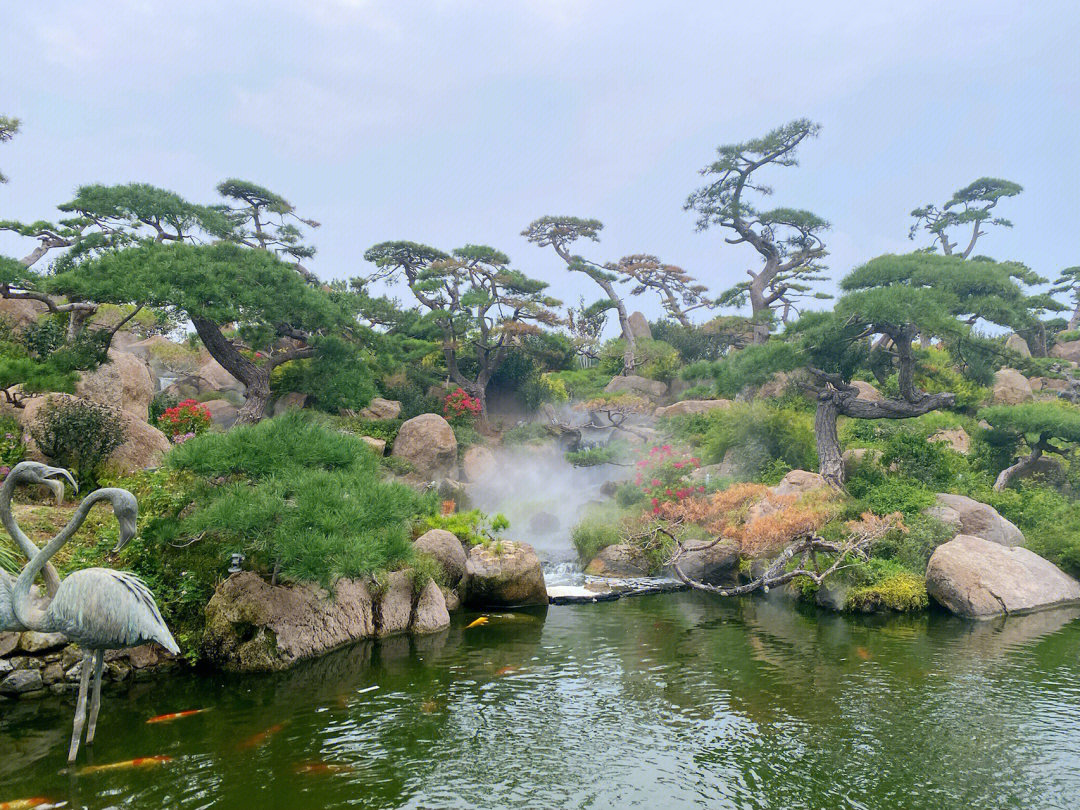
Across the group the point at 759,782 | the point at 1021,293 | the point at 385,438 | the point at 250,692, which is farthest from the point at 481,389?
the point at 759,782

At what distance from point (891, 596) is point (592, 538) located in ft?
22.8

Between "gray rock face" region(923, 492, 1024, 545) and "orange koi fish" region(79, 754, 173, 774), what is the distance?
14156mm

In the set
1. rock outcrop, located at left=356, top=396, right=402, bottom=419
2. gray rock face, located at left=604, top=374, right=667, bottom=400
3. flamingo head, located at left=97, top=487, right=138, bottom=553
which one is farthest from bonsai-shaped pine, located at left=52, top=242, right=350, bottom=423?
gray rock face, located at left=604, top=374, right=667, bottom=400

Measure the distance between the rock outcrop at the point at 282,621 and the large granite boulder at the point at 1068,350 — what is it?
115 feet

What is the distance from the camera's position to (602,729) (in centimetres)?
755

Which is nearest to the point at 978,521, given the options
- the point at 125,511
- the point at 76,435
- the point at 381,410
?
the point at 125,511

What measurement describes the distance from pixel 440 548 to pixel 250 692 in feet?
17.6

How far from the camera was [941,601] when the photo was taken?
1298 centimetres

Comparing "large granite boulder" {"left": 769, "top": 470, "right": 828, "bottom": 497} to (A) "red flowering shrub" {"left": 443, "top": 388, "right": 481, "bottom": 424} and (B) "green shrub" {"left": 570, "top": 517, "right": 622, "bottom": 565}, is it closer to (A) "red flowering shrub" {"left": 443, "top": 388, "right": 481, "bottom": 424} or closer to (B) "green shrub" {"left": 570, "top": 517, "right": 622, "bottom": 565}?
(B) "green shrub" {"left": 570, "top": 517, "right": 622, "bottom": 565}

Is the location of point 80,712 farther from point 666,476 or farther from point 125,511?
point 666,476

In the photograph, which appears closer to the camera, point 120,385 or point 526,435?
point 120,385

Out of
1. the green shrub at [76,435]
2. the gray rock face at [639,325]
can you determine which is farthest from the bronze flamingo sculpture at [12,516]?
the gray rock face at [639,325]

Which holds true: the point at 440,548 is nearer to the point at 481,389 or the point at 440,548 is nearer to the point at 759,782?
the point at 759,782

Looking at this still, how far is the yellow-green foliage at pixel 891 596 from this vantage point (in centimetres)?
1295
